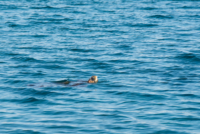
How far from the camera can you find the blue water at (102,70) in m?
15.4

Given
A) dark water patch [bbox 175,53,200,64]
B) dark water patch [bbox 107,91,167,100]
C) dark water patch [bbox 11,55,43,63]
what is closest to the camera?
dark water patch [bbox 107,91,167,100]

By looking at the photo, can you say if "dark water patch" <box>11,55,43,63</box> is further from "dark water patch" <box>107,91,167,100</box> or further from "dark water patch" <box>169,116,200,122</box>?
"dark water patch" <box>169,116,200,122</box>

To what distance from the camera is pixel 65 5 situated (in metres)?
47.0

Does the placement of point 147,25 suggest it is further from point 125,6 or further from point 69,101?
point 69,101

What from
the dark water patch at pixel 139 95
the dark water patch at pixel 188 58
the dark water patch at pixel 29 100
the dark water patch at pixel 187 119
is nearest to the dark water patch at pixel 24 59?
the dark water patch at pixel 29 100

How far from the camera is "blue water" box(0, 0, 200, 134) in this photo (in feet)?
50.4

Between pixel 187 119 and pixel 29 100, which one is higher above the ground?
pixel 29 100

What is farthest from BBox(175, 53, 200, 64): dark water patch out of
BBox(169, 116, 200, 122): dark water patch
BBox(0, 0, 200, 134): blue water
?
BBox(169, 116, 200, 122): dark water patch

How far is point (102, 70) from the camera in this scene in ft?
75.2

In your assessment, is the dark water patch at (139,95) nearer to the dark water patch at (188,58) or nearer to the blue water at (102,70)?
the blue water at (102,70)

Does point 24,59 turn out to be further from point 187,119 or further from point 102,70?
point 187,119

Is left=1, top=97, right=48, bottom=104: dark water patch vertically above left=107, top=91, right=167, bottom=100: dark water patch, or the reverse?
left=1, top=97, right=48, bottom=104: dark water patch

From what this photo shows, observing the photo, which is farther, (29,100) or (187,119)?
(29,100)

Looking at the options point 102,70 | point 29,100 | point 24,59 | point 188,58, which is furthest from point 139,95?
point 24,59
